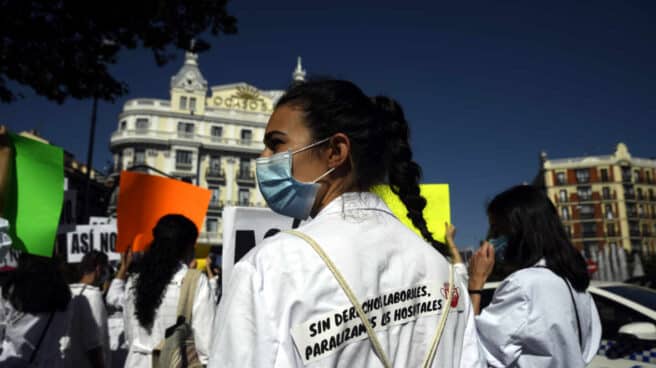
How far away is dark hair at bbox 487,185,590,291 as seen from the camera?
89.0 inches

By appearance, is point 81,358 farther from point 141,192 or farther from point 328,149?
point 328,149

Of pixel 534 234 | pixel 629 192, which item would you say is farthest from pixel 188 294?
pixel 629 192

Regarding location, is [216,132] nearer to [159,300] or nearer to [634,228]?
[159,300]

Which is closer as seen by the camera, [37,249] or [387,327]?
[387,327]

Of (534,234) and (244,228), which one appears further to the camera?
(244,228)

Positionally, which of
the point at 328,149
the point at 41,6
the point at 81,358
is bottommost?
the point at 81,358

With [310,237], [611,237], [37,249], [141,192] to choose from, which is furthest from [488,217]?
[611,237]

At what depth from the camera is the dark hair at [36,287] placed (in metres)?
3.25

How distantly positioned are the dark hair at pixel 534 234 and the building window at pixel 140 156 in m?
48.0

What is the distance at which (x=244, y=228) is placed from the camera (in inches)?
122

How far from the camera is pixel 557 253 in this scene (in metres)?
2.30

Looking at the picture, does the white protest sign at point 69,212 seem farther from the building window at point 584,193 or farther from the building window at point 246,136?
the building window at point 584,193

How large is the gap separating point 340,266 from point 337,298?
0.07 metres

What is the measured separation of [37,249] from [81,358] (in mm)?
1386
